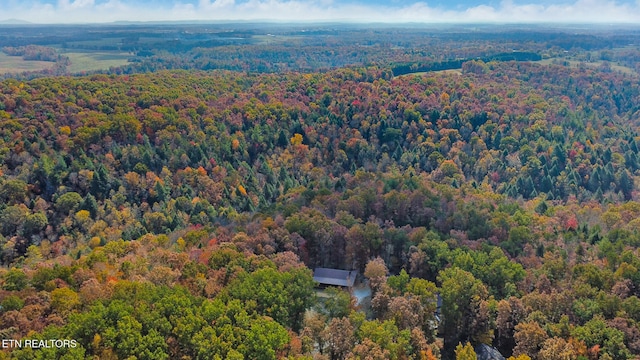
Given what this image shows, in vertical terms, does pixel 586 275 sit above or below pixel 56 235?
above

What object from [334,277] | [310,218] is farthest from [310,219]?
[334,277]

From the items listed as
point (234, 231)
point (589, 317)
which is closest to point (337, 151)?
point (234, 231)

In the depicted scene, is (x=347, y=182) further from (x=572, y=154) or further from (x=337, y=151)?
(x=572, y=154)

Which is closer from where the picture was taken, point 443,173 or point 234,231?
point 234,231

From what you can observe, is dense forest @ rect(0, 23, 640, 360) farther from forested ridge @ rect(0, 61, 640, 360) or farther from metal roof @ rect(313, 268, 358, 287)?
metal roof @ rect(313, 268, 358, 287)

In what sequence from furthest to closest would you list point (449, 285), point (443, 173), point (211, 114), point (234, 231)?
point (211, 114), point (443, 173), point (234, 231), point (449, 285)
